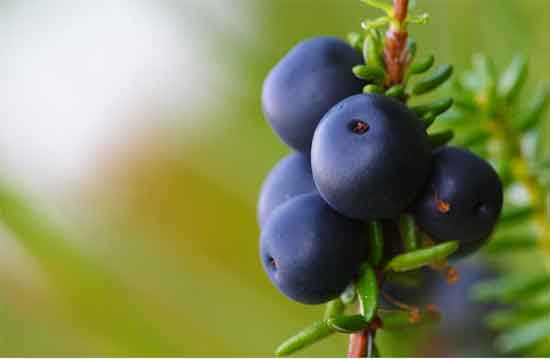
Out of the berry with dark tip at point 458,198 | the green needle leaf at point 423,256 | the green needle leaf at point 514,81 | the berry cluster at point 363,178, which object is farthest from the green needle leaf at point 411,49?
the green needle leaf at point 514,81

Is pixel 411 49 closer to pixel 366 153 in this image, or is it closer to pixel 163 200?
pixel 366 153

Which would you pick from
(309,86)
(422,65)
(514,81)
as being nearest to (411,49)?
(422,65)

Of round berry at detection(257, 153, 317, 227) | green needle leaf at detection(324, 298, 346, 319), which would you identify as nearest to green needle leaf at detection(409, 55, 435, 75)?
round berry at detection(257, 153, 317, 227)

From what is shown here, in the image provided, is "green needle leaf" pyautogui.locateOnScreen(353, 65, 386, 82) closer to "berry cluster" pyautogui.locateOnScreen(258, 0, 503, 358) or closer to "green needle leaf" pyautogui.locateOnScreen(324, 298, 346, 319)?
"berry cluster" pyautogui.locateOnScreen(258, 0, 503, 358)

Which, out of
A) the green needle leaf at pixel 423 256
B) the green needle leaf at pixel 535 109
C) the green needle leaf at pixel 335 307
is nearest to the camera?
the green needle leaf at pixel 423 256

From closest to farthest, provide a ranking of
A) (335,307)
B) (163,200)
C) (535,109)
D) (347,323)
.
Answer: (347,323)
(335,307)
(535,109)
(163,200)

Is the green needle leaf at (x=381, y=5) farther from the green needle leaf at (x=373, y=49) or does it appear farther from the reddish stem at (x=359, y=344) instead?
the reddish stem at (x=359, y=344)
